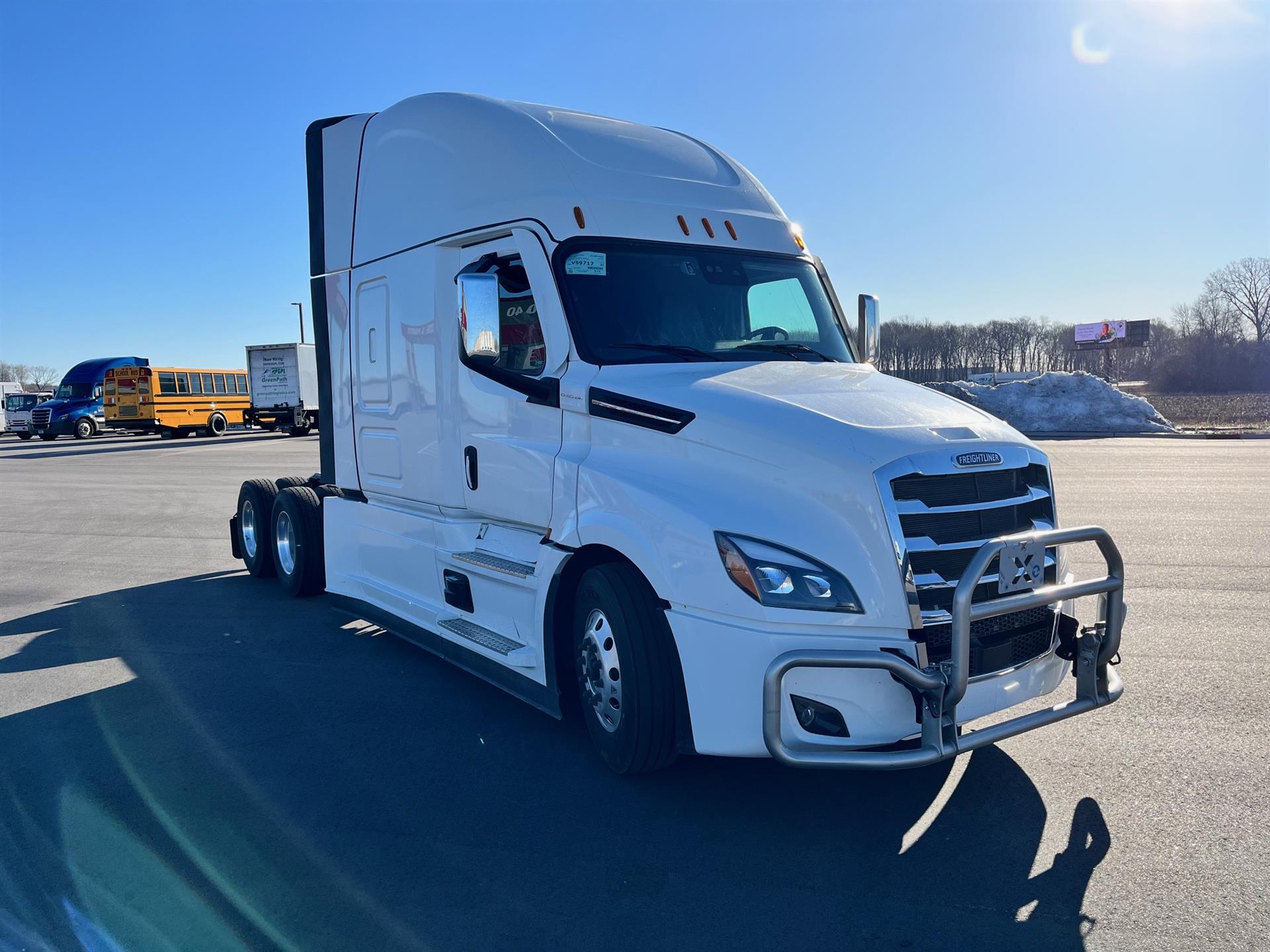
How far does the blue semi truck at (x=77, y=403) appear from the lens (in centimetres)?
4088

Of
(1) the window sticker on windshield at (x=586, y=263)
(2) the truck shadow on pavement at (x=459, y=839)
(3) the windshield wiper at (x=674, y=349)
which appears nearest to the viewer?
(2) the truck shadow on pavement at (x=459, y=839)

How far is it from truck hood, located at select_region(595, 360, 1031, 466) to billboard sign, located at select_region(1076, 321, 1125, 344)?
6573cm

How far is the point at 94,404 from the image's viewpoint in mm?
41281

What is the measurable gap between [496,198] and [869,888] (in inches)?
162

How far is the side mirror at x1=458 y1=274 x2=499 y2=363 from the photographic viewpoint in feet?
17.0

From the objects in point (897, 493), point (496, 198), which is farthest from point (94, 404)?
point (897, 493)

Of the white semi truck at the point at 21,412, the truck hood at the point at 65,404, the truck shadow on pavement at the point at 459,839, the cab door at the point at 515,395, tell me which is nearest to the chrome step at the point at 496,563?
the cab door at the point at 515,395

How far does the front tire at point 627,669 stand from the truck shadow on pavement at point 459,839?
0.24 m

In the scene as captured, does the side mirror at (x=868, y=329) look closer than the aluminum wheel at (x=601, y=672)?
No

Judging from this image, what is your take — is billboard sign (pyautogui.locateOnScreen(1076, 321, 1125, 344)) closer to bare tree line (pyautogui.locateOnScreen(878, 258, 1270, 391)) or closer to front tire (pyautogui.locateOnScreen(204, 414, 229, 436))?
bare tree line (pyautogui.locateOnScreen(878, 258, 1270, 391))

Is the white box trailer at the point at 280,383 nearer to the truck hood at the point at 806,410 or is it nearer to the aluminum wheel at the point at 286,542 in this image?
the aluminum wheel at the point at 286,542

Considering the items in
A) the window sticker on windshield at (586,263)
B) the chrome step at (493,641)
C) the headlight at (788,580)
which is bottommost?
the chrome step at (493,641)

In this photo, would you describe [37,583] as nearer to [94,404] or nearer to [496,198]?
[496,198]

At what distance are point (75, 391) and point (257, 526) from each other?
125 ft
